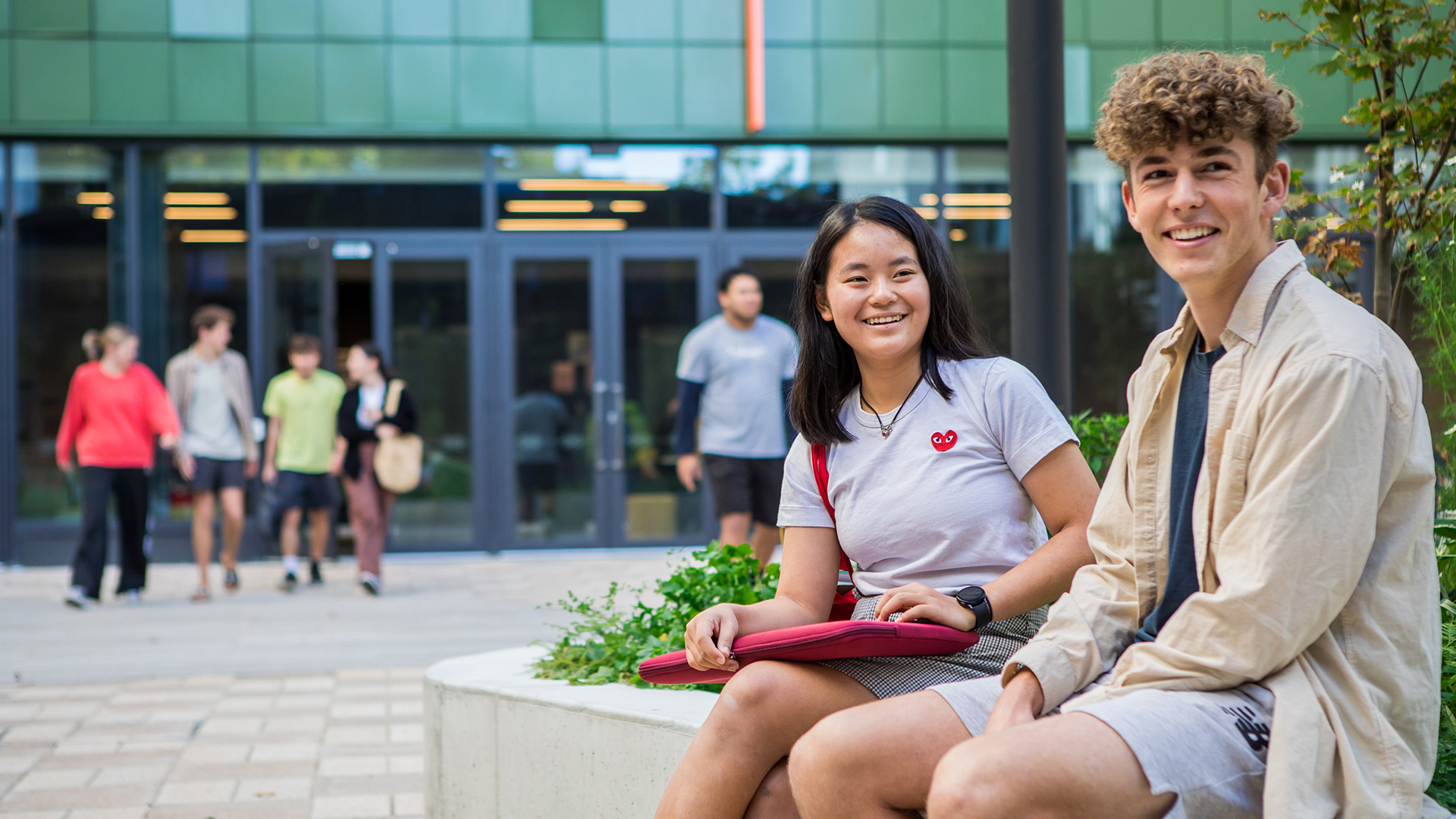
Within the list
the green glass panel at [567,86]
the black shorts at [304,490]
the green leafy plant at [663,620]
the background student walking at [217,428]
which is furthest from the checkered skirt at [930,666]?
the green glass panel at [567,86]

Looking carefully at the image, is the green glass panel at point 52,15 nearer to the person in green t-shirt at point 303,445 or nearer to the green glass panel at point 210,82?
the green glass panel at point 210,82

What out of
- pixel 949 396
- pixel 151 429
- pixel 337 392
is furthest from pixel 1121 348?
pixel 949 396

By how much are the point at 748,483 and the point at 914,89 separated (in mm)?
5425

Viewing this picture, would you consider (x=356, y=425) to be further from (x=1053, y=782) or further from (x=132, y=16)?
(x=1053, y=782)

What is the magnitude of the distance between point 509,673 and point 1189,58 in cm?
242

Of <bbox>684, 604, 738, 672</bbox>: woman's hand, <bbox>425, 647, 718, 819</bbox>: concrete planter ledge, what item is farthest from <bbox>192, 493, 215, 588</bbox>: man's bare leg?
<bbox>684, 604, 738, 672</bbox>: woman's hand

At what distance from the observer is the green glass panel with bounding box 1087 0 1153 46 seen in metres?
11.2

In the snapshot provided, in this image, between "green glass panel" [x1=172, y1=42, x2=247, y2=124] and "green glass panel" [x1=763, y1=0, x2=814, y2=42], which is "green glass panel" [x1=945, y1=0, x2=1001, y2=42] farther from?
"green glass panel" [x1=172, y1=42, x2=247, y2=124]

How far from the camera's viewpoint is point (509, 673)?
11.5 feet

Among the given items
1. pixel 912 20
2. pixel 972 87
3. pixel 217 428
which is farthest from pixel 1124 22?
pixel 217 428

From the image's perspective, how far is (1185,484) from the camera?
1.90 metres

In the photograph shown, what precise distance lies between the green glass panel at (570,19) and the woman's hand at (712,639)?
9486 millimetres

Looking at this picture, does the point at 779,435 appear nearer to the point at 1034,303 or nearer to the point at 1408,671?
the point at 1034,303

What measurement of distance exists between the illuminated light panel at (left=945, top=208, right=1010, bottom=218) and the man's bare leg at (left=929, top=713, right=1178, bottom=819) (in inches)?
403
